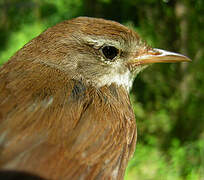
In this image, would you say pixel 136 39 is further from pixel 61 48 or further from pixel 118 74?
pixel 61 48

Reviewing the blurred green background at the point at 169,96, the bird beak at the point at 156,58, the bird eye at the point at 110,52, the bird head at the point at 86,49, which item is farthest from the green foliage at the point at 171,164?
the bird eye at the point at 110,52

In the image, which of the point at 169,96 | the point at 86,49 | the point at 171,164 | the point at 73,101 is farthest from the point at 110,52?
the point at 169,96

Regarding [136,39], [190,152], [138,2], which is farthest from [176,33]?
[136,39]

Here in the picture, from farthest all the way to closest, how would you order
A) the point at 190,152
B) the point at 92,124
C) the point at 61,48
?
the point at 190,152
the point at 61,48
the point at 92,124

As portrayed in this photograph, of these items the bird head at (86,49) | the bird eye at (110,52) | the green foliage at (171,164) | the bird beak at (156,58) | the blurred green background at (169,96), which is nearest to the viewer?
the bird head at (86,49)

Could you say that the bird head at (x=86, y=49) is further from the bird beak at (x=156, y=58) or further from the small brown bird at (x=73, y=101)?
the bird beak at (x=156, y=58)

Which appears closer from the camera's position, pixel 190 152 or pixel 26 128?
pixel 26 128

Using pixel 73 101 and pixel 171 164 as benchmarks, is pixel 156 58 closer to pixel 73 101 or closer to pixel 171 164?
pixel 73 101
